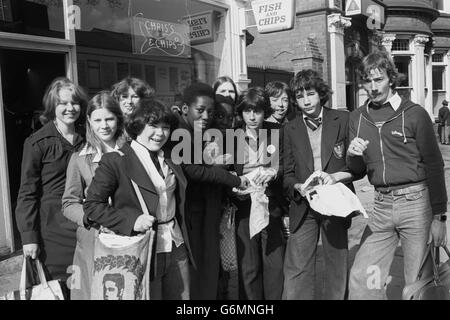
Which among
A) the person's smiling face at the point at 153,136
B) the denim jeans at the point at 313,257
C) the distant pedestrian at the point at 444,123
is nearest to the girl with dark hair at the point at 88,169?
the person's smiling face at the point at 153,136

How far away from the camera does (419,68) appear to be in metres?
18.7

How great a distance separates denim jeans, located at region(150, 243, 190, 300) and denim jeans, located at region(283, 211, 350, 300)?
3.08ft

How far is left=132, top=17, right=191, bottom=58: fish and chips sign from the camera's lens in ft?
22.1

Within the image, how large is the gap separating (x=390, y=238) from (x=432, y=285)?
394 millimetres

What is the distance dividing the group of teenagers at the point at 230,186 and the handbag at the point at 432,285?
0.20ft

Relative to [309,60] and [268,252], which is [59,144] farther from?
[309,60]

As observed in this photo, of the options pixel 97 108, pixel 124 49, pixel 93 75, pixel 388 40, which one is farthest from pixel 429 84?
pixel 97 108

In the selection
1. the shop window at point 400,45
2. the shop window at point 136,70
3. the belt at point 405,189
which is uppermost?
the shop window at point 400,45

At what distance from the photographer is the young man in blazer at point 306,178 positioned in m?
3.18

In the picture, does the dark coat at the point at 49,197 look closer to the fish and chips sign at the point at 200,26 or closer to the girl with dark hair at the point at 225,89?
the girl with dark hair at the point at 225,89

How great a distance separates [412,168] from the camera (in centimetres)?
280

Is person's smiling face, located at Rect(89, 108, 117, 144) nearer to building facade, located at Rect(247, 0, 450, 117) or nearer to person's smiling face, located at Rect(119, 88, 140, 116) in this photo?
person's smiling face, located at Rect(119, 88, 140, 116)

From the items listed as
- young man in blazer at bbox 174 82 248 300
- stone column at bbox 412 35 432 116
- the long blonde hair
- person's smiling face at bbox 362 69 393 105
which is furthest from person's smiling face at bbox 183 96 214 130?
stone column at bbox 412 35 432 116
